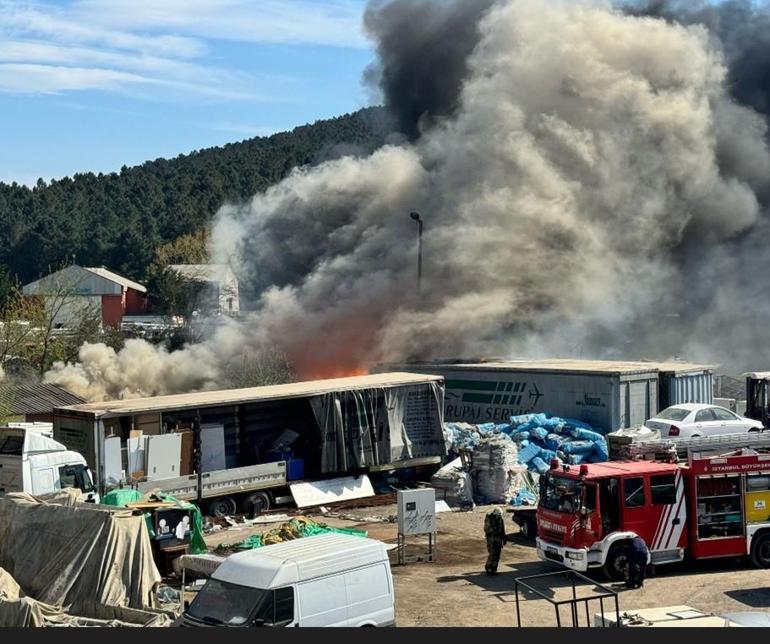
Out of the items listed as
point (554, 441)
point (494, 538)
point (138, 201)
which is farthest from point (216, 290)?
point (138, 201)

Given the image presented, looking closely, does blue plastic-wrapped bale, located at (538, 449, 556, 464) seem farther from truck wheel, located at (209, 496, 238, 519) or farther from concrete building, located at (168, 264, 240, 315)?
concrete building, located at (168, 264, 240, 315)

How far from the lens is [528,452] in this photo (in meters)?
26.8

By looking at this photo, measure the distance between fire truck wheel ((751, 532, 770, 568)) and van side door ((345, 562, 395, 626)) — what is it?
25.5 ft

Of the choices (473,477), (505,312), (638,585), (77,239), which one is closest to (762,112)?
(505,312)

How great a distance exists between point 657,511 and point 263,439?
11.2 meters

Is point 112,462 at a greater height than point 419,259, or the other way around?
point 419,259

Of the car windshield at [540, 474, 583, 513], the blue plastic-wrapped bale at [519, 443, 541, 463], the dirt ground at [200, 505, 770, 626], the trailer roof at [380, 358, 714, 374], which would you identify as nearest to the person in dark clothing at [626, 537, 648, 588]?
the dirt ground at [200, 505, 770, 626]

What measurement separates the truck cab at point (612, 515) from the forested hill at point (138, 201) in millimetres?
76640

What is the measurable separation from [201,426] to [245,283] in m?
26.5

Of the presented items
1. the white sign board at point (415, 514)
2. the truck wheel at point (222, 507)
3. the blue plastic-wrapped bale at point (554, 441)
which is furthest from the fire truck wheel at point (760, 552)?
the truck wheel at point (222, 507)

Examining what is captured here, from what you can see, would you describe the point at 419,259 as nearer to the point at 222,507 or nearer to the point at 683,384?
the point at 683,384

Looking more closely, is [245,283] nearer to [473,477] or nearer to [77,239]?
[473,477]

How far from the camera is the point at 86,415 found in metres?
21.2

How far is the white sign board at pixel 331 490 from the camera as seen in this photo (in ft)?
78.8
